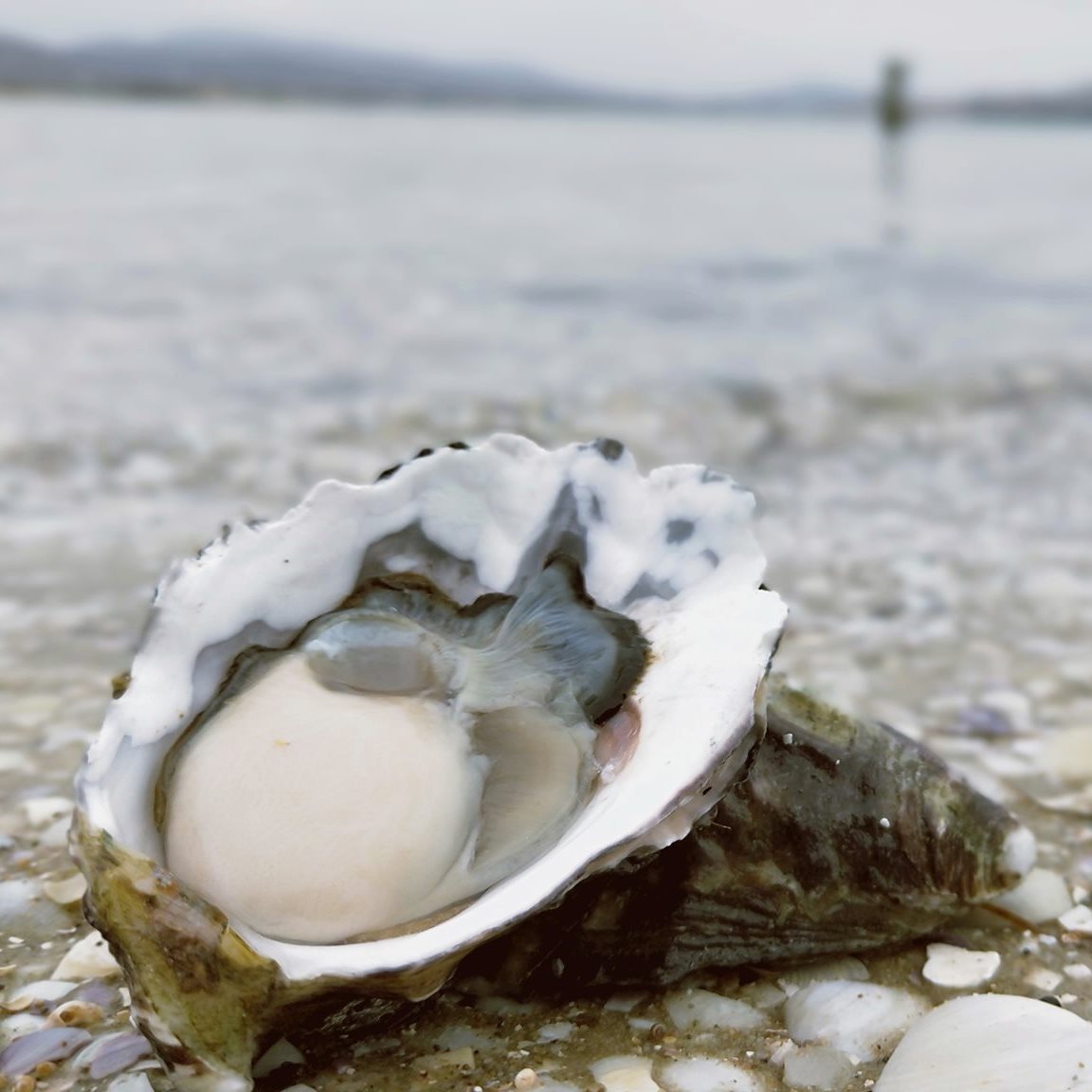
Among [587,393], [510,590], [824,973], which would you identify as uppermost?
[510,590]

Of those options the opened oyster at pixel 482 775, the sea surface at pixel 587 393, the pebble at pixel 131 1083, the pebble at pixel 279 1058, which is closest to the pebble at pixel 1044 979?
the sea surface at pixel 587 393

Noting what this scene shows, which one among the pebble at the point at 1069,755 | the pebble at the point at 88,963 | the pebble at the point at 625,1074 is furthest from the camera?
the pebble at the point at 1069,755

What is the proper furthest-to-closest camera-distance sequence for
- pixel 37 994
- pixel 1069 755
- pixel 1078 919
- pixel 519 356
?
pixel 519 356, pixel 1069 755, pixel 1078 919, pixel 37 994

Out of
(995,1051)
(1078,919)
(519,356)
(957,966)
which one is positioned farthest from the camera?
(519,356)

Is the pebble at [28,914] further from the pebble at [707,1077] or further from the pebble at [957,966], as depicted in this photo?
the pebble at [957,966]

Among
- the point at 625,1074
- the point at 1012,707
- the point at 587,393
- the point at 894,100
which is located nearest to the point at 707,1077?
the point at 625,1074

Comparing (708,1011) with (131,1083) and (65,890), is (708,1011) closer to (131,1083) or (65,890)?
(131,1083)
